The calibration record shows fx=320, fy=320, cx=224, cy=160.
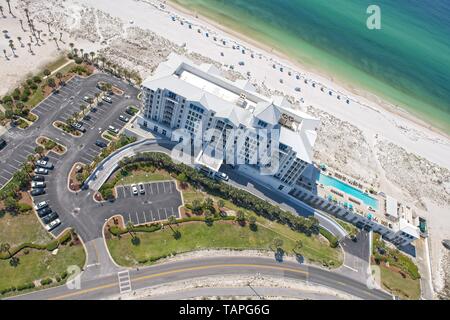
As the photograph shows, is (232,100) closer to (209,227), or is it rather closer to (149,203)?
(209,227)

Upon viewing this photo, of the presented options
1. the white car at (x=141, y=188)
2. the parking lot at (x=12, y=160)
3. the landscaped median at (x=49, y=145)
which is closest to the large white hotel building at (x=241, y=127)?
the white car at (x=141, y=188)

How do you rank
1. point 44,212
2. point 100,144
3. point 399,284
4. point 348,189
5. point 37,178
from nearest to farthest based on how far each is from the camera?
point 44,212 → point 37,178 → point 399,284 → point 100,144 → point 348,189

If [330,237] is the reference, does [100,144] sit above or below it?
above

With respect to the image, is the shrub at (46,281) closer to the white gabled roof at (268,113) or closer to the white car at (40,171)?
Answer: the white car at (40,171)

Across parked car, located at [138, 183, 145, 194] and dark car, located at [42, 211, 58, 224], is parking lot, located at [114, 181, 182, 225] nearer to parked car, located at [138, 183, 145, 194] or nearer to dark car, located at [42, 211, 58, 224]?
parked car, located at [138, 183, 145, 194]

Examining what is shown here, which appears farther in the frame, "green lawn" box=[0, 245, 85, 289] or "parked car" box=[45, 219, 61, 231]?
"parked car" box=[45, 219, 61, 231]

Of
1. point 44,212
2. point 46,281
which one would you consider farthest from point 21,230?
point 46,281

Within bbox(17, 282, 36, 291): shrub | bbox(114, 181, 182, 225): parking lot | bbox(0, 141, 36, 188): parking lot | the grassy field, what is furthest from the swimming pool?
bbox(0, 141, 36, 188): parking lot
